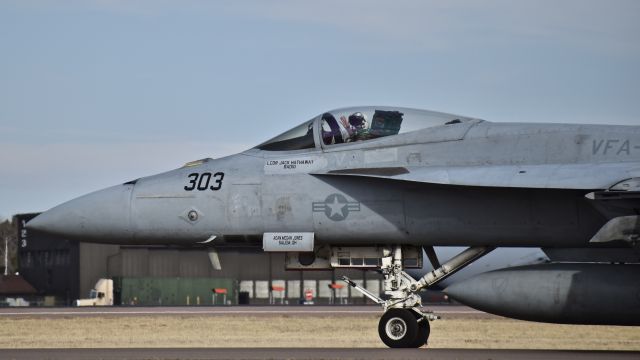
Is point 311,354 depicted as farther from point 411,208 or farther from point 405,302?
point 411,208

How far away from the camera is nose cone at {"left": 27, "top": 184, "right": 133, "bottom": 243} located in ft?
58.6

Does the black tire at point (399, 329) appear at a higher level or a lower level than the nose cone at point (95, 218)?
lower

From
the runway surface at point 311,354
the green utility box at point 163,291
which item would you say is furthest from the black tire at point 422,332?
the green utility box at point 163,291

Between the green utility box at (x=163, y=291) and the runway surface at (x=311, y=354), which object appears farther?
the green utility box at (x=163, y=291)

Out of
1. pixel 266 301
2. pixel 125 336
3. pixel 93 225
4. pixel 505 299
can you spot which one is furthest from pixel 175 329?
pixel 266 301

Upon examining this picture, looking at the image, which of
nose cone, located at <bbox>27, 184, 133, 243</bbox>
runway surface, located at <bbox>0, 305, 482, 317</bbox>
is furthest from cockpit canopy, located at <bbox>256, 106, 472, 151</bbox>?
runway surface, located at <bbox>0, 305, 482, 317</bbox>

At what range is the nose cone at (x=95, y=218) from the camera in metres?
17.9

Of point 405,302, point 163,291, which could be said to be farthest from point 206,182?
point 163,291

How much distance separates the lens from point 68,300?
74500mm

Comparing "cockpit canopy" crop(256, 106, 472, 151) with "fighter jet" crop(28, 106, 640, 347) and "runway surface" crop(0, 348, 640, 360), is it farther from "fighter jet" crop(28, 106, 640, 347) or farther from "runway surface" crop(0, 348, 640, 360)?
Answer: "runway surface" crop(0, 348, 640, 360)

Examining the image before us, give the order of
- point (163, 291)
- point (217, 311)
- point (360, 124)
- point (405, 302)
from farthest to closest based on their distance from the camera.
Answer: point (163, 291)
point (217, 311)
point (360, 124)
point (405, 302)

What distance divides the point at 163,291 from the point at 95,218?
56487mm

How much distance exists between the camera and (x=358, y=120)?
58.7 ft

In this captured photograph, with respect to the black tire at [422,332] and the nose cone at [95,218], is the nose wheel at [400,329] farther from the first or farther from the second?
the nose cone at [95,218]
